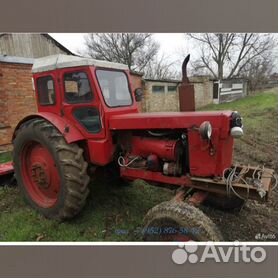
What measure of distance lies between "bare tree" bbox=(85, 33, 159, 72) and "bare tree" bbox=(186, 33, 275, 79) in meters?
0.43

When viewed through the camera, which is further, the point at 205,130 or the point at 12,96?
the point at 12,96

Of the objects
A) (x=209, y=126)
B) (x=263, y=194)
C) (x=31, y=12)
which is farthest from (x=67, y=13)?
(x=263, y=194)

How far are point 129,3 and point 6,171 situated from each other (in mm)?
2311

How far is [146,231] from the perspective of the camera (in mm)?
2246

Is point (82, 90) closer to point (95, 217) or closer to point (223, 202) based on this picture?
point (95, 217)

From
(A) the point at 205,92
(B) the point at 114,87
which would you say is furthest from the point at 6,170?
(A) the point at 205,92

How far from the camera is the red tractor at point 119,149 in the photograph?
2.19 metres

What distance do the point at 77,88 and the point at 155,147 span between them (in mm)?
880

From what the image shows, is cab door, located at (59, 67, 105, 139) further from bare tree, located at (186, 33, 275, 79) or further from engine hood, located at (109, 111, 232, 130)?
bare tree, located at (186, 33, 275, 79)

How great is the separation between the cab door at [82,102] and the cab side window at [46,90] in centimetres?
14

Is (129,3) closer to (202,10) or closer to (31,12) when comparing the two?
(202,10)

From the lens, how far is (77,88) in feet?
8.84

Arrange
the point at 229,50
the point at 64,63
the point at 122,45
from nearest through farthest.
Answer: the point at 229,50 → the point at 64,63 → the point at 122,45

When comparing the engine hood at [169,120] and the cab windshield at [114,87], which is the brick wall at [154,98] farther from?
the engine hood at [169,120]
